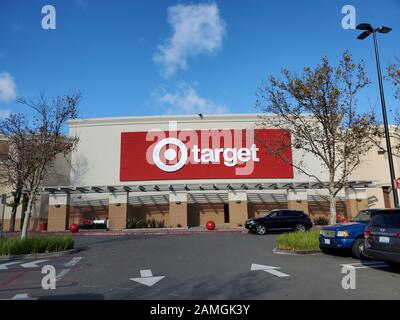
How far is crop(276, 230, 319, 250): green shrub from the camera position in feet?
44.8

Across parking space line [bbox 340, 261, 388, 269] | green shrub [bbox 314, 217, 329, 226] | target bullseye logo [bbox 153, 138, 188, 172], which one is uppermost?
target bullseye logo [bbox 153, 138, 188, 172]

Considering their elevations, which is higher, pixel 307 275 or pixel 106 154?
pixel 106 154

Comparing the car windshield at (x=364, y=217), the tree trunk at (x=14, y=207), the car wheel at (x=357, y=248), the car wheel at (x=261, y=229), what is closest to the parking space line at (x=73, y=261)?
the car wheel at (x=357, y=248)

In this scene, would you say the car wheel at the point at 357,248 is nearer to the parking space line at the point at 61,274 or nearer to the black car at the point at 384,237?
the black car at the point at 384,237

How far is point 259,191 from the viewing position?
33781 millimetres

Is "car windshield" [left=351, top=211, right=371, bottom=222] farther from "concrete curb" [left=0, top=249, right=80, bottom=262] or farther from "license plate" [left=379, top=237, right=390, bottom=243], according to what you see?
"concrete curb" [left=0, top=249, right=80, bottom=262]

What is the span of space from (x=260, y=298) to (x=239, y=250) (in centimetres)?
840

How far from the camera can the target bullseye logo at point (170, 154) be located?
3384 cm

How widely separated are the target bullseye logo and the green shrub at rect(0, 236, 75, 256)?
1862 cm

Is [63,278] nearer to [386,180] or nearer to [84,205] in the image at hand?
[84,205]

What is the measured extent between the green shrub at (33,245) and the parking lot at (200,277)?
1.31 metres

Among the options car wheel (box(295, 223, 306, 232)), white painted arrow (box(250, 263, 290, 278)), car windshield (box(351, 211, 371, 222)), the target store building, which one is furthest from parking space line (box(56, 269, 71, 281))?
the target store building
